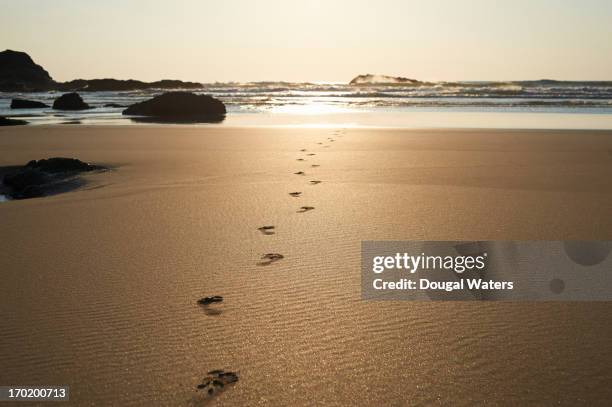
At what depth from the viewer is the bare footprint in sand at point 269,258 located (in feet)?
11.8

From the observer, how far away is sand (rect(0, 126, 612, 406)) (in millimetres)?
2238

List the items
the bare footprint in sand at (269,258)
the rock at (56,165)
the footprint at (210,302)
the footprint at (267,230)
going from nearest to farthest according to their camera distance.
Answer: the footprint at (210,302)
the bare footprint in sand at (269,258)
the footprint at (267,230)
the rock at (56,165)

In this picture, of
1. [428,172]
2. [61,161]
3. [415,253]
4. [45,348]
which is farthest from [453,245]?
[61,161]

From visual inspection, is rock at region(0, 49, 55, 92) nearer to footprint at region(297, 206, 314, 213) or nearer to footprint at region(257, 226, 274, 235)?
footprint at region(297, 206, 314, 213)

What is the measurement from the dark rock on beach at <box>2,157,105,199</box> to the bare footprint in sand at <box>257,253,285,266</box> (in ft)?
10.7

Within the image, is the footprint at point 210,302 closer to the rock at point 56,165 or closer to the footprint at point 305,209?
the footprint at point 305,209

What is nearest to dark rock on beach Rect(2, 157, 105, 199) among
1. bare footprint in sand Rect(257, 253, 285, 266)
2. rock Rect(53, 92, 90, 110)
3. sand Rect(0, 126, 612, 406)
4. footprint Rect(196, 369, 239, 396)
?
sand Rect(0, 126, 612, 406)

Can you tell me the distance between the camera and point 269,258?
146 inches

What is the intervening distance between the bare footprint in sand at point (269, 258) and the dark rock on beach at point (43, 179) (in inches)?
129

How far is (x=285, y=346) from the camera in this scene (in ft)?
8.26

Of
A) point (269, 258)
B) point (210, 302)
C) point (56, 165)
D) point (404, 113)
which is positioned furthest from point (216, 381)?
point (404, 113)

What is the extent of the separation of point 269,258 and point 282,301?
2.40 ft

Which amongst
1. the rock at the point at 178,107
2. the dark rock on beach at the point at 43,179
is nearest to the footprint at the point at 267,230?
the dark rock on beach at the point at 43,179

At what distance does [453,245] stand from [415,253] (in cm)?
33
